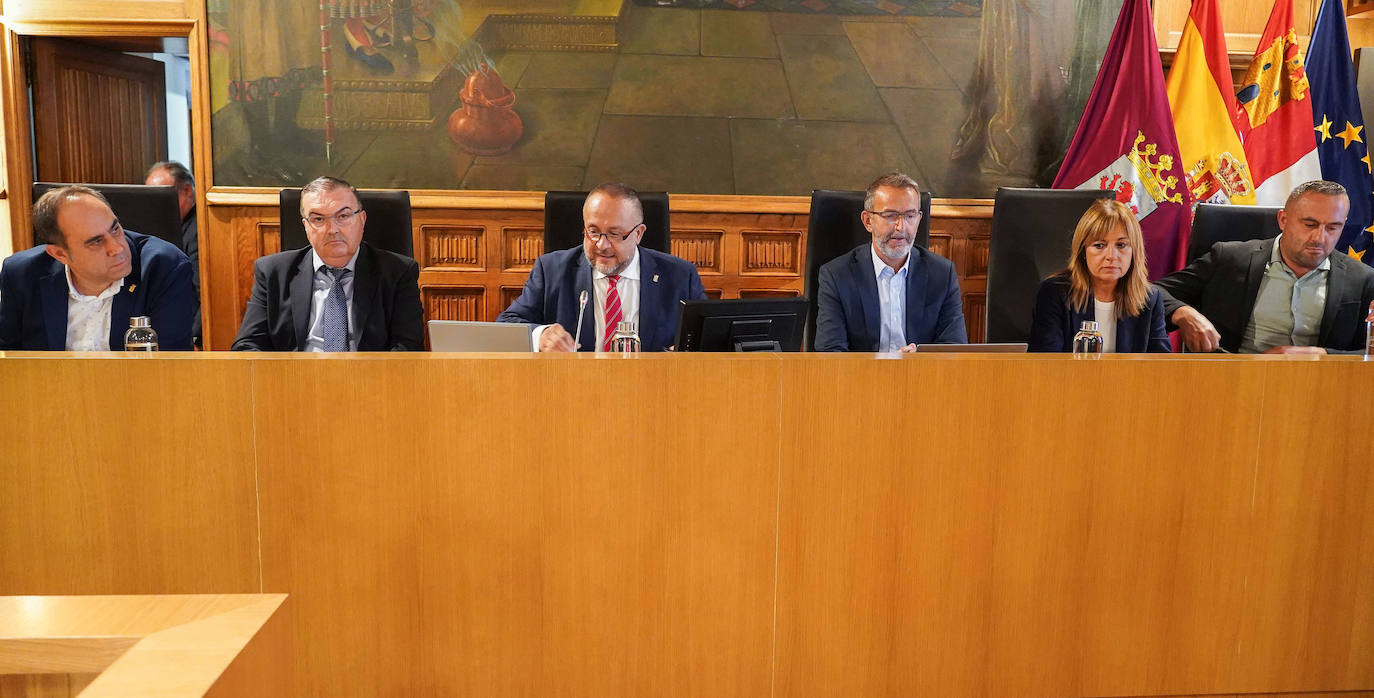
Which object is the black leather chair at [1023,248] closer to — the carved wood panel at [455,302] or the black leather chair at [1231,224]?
the black leather chair at [1231,224]

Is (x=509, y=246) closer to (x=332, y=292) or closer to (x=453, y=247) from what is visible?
(x=453, y=247)

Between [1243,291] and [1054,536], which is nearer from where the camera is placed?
[1054,536]

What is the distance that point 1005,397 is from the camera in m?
1.64

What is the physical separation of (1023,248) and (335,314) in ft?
8.15

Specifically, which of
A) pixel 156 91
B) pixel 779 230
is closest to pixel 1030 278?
pixel 779 230

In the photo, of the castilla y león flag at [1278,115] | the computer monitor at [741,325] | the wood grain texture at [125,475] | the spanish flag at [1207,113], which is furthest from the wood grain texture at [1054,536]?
the castilla y león flag at [1278,115]

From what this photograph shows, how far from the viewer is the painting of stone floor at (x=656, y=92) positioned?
3.92 metres

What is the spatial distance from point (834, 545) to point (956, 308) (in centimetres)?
173

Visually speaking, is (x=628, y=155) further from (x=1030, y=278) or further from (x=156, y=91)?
(x=156, y=91)

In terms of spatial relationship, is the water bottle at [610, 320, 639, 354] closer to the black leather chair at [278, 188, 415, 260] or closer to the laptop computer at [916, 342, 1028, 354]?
the laptop computer at [916, 342, 1028, 354]

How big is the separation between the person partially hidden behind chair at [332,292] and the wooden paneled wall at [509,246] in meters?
1.23

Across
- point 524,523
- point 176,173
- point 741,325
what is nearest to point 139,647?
point 524,523

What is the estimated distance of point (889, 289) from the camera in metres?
3.17

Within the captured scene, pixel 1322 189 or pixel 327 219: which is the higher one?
pixel 1322 189
